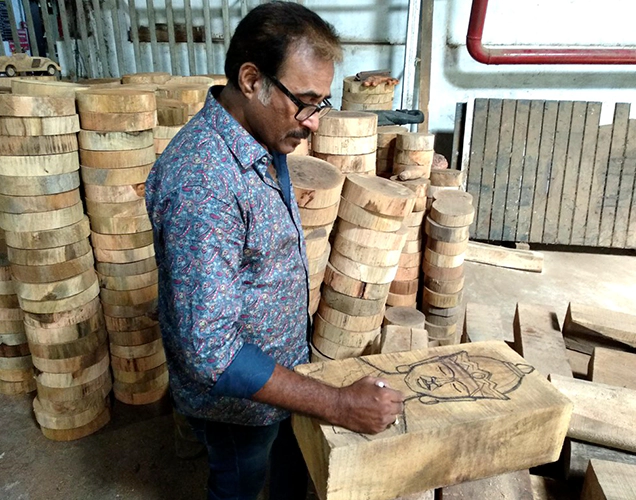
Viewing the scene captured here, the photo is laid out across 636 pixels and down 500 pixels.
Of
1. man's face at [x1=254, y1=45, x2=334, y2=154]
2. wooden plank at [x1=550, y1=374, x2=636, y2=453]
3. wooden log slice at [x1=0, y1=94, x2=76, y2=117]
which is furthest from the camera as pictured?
wooden log slice at [x1=0, y1=94, x2=76, y2=117]

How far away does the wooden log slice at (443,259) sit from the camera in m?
3.67

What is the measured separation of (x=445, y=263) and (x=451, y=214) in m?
0.36

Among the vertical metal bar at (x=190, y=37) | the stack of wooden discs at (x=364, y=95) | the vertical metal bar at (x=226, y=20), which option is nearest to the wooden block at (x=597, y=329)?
the stack of wooden discs at (x=364, y=95)

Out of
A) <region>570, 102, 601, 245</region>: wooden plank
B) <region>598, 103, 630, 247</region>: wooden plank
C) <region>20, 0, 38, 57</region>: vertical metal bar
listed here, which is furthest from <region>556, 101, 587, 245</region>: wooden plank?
<region>20, 0, 38, 57</region>: vertical metal bar

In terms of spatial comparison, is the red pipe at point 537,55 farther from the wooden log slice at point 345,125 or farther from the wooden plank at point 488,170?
the wooden log slice at point 345,125

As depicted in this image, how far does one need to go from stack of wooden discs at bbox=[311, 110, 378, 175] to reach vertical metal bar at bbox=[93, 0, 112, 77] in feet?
13.2

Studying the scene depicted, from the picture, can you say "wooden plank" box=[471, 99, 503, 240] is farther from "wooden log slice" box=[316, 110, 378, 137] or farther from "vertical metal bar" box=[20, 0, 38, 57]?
"vertical metal bar" box=[20, 0, 38, 57]

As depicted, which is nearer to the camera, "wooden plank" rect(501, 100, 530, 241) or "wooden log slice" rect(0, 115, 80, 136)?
"wooden log slice" rect(0, 115, 80, 136)

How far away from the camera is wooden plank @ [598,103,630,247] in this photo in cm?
531

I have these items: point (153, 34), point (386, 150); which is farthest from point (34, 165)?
point (153, 34)

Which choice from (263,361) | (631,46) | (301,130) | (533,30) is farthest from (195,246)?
(631,46)

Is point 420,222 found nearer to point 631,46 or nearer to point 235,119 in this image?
point 235,119

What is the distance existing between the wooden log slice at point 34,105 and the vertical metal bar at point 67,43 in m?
4.16

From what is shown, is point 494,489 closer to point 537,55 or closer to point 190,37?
point 537,55
